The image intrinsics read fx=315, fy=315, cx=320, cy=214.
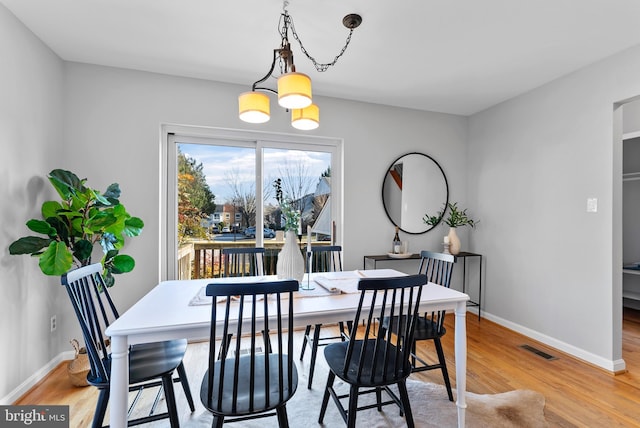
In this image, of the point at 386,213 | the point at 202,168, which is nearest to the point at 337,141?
the point at 386,213

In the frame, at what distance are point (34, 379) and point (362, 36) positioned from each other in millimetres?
3366

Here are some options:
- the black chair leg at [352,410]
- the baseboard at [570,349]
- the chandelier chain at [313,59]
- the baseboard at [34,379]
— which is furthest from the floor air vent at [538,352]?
the baseboard at [34,379]

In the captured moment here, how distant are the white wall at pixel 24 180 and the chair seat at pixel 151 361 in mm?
1034

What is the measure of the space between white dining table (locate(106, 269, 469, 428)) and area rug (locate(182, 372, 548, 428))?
218mm

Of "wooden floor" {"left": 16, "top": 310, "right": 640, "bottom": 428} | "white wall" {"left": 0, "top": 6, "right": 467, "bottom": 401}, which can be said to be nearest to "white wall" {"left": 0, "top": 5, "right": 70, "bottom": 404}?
"white wall" {"left": 0, "top": 6, "right": 467, "bottom": 401}

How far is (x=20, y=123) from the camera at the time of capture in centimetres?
210

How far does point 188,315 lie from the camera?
4.78 ft

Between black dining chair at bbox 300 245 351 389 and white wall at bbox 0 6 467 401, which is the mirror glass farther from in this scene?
black dining chair at bbox 300 245 351 389

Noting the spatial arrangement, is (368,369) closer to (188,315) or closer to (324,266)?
(188,315)

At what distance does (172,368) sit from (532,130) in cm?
364

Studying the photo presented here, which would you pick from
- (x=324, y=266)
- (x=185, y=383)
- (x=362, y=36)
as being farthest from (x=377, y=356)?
(x=362, y=36)

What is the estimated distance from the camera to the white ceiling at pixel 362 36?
1.95 meters

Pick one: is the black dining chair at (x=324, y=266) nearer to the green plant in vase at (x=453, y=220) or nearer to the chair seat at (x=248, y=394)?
the chair seat at (x=248, y=394)

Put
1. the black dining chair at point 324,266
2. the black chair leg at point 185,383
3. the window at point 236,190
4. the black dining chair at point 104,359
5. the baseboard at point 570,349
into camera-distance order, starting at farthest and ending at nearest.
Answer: the window at point 236,190
the baseboard at point 570,349
the black dining chair at point 324,266
the black chair leg at point 185,383
the black dining chair at point 104,359
